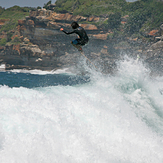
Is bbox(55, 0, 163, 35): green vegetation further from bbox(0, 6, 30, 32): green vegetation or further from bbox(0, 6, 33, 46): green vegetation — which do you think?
bbox(0, 6, 30, 32): green vegetation

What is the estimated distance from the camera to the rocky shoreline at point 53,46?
50500 mm

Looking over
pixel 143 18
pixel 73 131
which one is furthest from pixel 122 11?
pixel 73 131

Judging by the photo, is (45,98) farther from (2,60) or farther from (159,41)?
(2,60)

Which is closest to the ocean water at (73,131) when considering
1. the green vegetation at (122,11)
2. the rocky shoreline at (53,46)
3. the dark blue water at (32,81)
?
the dark blue water at (32,81)

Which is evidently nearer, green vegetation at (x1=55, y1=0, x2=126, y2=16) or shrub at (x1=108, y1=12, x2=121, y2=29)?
shrub at (x1=108, y1=12, x2=121, y2=29)

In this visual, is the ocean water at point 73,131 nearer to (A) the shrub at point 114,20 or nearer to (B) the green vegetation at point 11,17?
(A) the shrub at point 114,20

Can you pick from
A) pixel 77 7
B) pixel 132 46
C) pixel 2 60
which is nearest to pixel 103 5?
pixel 77 7

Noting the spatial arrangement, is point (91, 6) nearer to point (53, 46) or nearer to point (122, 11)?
point (122, 11)

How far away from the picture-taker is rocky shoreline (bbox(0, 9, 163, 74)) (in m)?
50.5

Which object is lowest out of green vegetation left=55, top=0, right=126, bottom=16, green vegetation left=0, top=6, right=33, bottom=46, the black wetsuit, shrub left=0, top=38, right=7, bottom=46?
shrub left=0, top=38, right=7, bottom=46

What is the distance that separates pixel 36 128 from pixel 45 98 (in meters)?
2.39

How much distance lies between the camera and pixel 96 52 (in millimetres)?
53062

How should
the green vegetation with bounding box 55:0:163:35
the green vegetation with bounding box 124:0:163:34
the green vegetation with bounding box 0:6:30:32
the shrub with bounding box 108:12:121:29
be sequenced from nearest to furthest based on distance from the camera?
the green vegetation with bounding box 124:0:163:34 < the green vegetation with bounding box 55:0:163:35 < the shrub with bounding box 108:12:121:29 < the green vegetation with bounding box 0:6:30:32

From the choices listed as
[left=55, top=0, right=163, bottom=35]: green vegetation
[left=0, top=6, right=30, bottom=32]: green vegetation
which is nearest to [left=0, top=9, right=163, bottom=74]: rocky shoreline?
[left=55, top=0, right=163, bottom=35]: green vegetation
